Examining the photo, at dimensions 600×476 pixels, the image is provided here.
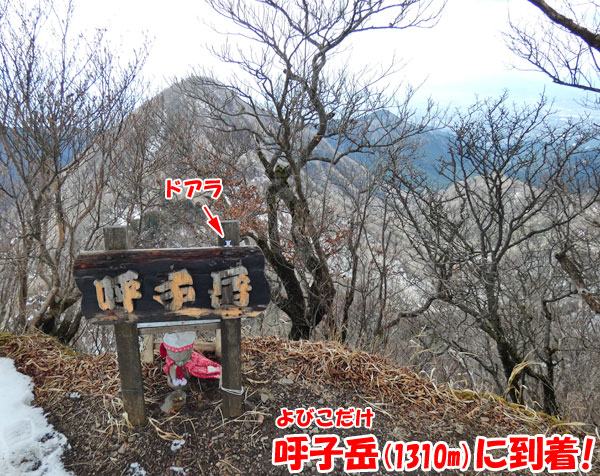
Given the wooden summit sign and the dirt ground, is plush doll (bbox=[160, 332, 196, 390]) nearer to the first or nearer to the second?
the dirt ground

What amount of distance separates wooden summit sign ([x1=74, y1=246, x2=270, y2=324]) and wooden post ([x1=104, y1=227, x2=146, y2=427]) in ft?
0.65

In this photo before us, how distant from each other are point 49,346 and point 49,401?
2.73 ft

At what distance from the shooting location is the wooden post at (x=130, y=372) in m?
2.35

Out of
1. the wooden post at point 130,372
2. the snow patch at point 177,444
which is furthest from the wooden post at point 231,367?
the wooden post at point 130,372

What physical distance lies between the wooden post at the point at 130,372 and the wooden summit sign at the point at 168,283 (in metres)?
0.20

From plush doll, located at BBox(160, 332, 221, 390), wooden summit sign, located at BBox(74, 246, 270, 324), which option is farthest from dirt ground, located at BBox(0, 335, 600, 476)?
wooden summit sign, located at BBox(74, 246, 270, 324)

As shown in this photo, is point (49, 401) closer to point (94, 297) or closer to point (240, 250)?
point (94, 297)

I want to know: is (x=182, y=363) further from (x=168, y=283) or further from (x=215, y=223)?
(x=215, y=223)

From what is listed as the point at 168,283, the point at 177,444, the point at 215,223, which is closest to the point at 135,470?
the point at 177,444

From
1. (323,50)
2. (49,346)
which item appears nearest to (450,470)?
(49,346)

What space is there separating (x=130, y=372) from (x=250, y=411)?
89cm

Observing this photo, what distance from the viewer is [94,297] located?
7.07 feet

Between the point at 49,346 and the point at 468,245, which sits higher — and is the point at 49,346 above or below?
below

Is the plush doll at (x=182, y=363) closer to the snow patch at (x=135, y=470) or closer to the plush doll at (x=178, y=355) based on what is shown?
the plush doll at (x=178, y=355)
